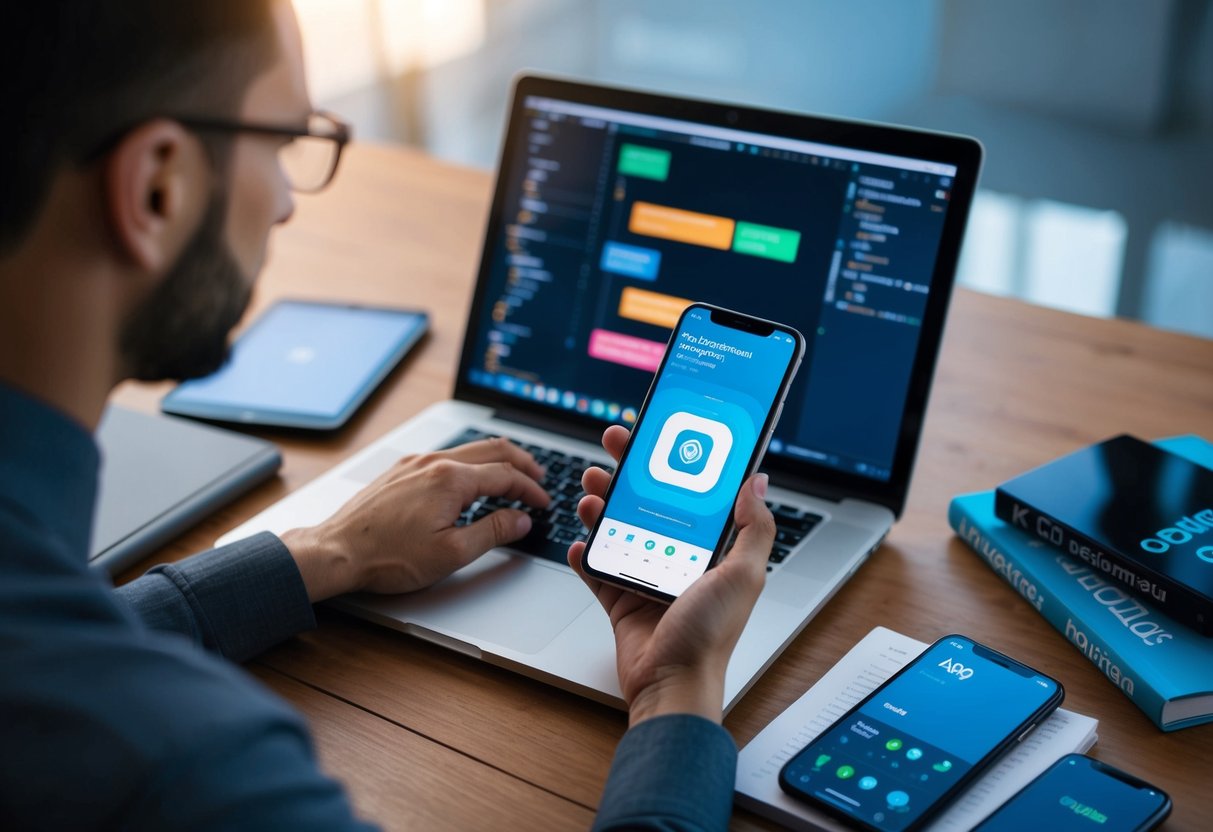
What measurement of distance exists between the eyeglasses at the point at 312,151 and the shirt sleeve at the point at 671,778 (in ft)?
1.49

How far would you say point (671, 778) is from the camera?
28.5 inches

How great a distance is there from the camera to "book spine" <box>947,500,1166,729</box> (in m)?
0.85

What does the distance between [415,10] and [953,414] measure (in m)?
3.11

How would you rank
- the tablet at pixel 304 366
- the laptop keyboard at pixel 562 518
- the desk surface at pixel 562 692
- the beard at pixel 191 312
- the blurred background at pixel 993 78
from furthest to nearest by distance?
the blurred background at pixel 993 78
the tablet at pixel 304 366
the laptop keyboard at pixel 562 518
the desk surface at pixel 562 692
the beard at pixel 191 312

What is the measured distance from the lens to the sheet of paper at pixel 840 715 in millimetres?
749

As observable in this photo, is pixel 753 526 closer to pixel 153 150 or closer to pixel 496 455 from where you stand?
pixel 496 455

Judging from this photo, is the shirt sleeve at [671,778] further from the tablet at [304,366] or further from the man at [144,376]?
the tablet at [304,366]

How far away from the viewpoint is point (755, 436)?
2.92 ft

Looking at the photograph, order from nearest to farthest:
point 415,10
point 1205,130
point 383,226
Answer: point 383,226, point 1205,130, point 415,10

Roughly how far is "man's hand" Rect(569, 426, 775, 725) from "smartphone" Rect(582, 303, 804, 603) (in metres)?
0.04

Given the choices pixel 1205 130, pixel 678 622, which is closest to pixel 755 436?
pixel 678 622

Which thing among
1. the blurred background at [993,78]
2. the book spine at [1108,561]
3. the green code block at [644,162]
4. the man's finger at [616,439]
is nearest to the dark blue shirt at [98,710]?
the man's finger at [616,439]

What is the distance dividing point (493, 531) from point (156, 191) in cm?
44

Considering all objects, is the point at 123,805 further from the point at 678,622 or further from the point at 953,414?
the point at 953,414
